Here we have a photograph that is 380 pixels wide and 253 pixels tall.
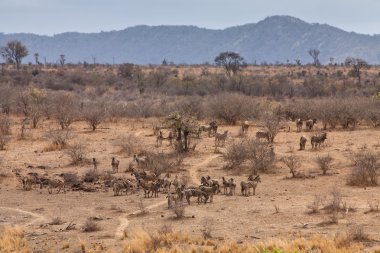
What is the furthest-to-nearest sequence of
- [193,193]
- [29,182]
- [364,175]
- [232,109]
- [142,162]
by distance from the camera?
[232,109] < [142,162] < [29,182] < [364,175] < [193,193]

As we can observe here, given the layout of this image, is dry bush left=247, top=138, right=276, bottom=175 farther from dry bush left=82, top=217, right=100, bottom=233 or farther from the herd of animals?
dry bush left=82, top=217, right=100, bottom=233

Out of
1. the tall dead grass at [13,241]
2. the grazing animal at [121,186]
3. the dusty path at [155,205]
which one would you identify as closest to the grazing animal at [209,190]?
the dusty path at [155,205]

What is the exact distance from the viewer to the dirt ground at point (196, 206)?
1680cm

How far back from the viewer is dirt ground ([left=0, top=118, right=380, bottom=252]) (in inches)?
661

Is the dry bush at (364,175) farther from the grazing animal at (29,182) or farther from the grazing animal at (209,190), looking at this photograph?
the grazing animal at (29,182)

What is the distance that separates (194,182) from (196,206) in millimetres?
4703

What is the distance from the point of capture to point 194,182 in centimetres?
2478

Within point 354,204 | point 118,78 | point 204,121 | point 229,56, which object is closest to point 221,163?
point 354,204

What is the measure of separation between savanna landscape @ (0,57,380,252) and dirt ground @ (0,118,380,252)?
53mm

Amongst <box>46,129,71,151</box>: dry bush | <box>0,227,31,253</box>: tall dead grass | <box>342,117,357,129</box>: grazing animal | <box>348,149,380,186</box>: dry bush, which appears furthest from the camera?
<box>342,117,357,129</box>: grazing animal

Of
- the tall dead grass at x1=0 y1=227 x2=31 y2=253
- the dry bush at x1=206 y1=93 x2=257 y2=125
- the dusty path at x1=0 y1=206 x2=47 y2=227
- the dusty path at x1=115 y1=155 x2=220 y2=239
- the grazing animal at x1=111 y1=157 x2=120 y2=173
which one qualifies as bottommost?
the dusty path at x1=0 y1=206 x2=47 y2=227

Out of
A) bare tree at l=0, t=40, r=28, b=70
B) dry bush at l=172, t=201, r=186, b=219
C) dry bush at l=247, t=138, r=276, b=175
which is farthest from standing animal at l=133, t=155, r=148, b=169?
bare tree at l=0, t=40, r=28, b=70

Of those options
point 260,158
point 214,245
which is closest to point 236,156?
point 260,158

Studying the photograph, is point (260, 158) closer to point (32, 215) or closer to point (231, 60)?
point (32, 215)
